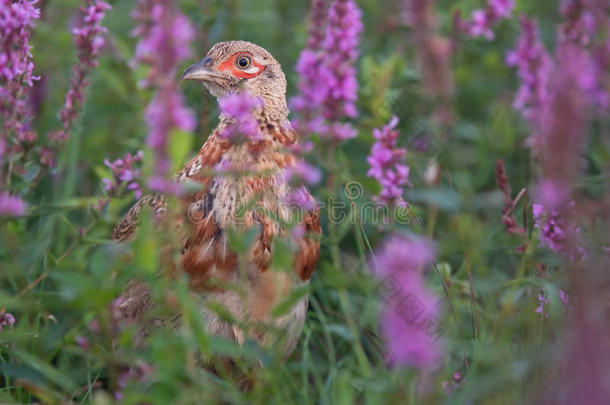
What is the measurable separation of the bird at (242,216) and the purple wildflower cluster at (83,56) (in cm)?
34

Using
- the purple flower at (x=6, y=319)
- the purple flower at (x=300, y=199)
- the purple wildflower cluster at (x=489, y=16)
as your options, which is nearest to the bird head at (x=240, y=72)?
the purple flower at (x=300, y=199)

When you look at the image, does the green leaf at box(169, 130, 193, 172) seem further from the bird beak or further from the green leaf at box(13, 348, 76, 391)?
the bird beak

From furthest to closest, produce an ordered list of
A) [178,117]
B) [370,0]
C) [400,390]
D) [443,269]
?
[370,0], [443,269], [400,390], [178,117]

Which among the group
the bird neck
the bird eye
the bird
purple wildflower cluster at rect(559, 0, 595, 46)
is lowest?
the bird

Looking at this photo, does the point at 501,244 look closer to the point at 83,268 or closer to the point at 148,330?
the point at 148,330

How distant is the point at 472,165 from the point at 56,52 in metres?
2.45

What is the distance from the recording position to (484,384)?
1956 mm

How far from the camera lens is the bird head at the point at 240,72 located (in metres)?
3.33

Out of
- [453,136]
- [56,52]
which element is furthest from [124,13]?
[453,136]

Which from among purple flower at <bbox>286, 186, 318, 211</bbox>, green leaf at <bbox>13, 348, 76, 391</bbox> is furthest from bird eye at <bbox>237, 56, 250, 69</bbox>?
green leaf at <bbox>13, 348, 76, 391</bbox>

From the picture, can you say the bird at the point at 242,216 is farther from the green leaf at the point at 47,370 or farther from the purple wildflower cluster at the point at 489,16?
the purple wildflower cluster at the point at 489,16

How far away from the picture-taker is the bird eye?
131 inches

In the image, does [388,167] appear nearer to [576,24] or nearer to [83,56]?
[576,24]

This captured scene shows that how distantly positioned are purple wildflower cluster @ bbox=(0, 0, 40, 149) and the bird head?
622mm
